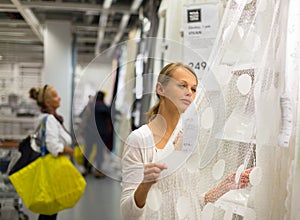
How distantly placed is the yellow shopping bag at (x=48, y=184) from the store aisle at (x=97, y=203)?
354 millimetres

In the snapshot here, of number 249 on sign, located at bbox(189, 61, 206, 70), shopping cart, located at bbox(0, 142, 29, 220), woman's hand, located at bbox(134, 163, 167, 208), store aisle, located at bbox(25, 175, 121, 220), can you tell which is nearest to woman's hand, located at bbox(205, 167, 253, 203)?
woman's hand, located at bbox(134, 163, 167, 208)

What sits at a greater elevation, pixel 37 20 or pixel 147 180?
pixel 37 20

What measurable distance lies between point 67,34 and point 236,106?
3508 millimetres

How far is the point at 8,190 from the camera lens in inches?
115

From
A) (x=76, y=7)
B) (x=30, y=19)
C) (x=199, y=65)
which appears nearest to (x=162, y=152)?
(x=199, y=65)

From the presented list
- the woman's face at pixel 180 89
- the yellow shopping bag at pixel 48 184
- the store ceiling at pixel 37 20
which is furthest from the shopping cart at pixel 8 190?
the woman's face at pixel 180 89

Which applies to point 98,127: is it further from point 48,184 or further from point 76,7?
point 76,7

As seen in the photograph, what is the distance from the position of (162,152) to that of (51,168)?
5.78 ft

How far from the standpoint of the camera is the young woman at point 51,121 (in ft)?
10.5

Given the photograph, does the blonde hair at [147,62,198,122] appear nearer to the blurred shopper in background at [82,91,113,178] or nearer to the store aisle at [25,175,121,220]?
the blurred shopper in background at [82,91,113,178]

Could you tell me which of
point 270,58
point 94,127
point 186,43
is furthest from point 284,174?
point 186,43

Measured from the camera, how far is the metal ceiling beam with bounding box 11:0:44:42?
Answer: 2.82m

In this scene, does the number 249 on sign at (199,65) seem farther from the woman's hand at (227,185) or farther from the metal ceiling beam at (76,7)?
the metal ceiling beam at (76,7)

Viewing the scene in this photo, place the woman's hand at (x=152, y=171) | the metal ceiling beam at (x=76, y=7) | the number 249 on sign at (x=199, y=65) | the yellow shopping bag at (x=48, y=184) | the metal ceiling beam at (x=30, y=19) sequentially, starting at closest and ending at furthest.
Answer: the woman's hand at (x=152, y=171) < the number 249 on sign at (x=199, y=65) < the metal ceiling beam at (x=30, y=19) < the yellow shopping bag at (x=48, y=184) < the metal ceiling beam at (x=76, y=7)
